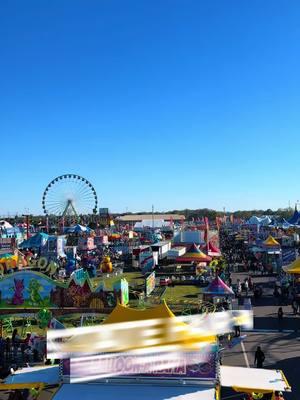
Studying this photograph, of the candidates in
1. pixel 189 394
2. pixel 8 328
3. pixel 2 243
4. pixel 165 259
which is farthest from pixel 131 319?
pixel 2 243

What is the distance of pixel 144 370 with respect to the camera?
9016 millimetres

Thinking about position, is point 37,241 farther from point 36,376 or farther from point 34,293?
point 36,376

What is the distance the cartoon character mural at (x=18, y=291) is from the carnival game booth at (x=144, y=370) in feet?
28.9

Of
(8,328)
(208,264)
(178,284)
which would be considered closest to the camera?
(8,328)

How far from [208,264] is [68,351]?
1127 inches

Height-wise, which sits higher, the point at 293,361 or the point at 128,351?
the point at 128,351

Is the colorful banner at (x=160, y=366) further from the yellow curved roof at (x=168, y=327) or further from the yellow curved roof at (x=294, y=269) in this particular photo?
the yellow curved roof at (x=294, y=269)

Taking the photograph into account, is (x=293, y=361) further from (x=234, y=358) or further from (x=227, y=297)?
(x=227, y=297)

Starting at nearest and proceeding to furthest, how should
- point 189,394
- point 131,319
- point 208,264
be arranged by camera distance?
point 189,394 < point 131,319 < point 208,264

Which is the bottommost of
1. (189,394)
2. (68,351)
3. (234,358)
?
(234,358)

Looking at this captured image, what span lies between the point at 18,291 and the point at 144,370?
9.84 m

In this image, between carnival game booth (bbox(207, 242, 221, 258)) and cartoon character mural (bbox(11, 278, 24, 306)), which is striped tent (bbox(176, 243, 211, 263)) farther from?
cartoon character mural (bbox(11, 278, 24, 306))

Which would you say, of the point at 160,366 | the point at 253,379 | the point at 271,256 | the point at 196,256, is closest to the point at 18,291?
the point at 160,366

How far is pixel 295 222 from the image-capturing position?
58812 mm
